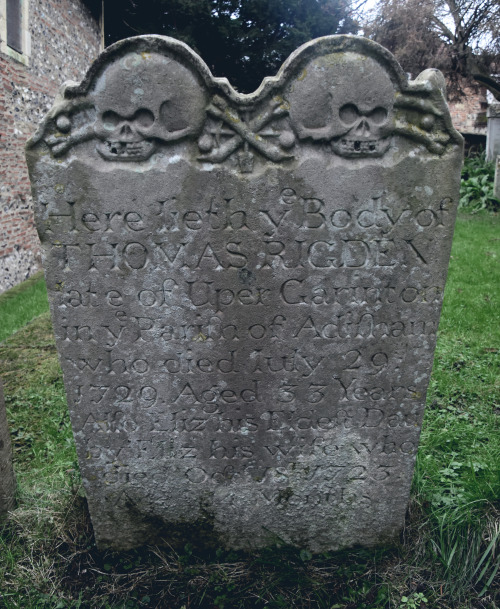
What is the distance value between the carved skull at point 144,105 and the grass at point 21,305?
4890mm

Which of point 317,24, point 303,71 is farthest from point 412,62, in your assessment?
point 303,71

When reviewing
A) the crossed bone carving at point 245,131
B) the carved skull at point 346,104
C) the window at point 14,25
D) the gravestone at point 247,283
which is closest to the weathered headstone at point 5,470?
the gravestone at point 247,283

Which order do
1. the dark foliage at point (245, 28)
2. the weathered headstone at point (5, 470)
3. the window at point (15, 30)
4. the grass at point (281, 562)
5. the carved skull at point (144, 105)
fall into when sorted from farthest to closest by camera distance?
the dark foliage at point (245, 28)
the window at point (15, 30)
the weathered headstone at point (5, 470)
the grass at point (281, 562)
the carved skull at point (144, 105)

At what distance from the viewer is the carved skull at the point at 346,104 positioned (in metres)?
2.22

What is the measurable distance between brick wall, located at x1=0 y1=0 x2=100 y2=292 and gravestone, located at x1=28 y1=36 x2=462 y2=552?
7.41 metres

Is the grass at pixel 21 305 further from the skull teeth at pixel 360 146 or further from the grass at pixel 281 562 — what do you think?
the skull teeth at pixel 360 146

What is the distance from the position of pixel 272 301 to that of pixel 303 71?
3.51 feet

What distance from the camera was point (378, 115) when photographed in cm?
229

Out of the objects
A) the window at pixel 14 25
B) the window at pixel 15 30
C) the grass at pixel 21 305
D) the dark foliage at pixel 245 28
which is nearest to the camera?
the grass at pixel 21 305

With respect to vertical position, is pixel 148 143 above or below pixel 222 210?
above

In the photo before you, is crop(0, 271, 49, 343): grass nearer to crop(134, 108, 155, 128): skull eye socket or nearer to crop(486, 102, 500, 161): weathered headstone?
crop(134, 108, 155, 128): skull eye socket

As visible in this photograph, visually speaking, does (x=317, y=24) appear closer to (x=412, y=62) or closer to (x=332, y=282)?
(x=412, y=62)

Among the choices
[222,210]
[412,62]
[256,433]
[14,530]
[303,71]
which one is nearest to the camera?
[303,71]

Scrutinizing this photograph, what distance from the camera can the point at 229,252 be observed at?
7.98 ft
